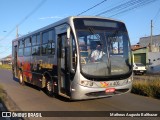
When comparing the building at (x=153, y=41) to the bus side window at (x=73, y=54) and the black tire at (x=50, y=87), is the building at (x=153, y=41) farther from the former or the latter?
the bus side window at (x=73, y=54)

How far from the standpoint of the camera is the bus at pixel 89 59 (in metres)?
9.92

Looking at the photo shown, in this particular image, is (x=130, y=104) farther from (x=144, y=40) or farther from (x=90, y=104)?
(x=144, y=40)

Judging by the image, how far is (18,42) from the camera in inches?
778

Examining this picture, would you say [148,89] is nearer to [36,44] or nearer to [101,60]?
[101,60]

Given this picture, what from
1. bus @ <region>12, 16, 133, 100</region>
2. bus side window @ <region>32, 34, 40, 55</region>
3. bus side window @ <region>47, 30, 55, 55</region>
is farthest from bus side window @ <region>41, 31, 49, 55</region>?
bus @ <region>12, 16, 133, 100</region>

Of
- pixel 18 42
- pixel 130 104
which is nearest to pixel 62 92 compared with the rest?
pixel 130 104

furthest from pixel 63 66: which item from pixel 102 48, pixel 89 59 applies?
pixel 102 48

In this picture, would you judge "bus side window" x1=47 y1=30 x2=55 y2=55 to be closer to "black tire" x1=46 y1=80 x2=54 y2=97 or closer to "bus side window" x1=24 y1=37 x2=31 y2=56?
"black tire" x1=46 y1=80 x2=54 y2=97

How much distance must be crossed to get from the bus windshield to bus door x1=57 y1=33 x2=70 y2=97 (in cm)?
73

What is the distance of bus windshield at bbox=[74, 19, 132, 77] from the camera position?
10039 mm

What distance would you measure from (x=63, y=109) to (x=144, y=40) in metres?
61.2

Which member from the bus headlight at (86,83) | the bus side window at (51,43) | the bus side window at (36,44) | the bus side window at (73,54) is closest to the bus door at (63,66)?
the bus side window at (73,54)

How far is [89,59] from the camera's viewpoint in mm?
10031

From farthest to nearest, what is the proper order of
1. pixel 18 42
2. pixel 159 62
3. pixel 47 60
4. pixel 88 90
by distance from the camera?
pixel 159 62 < pixel 18 42 < pixel 47 60 < pixel 88 90
